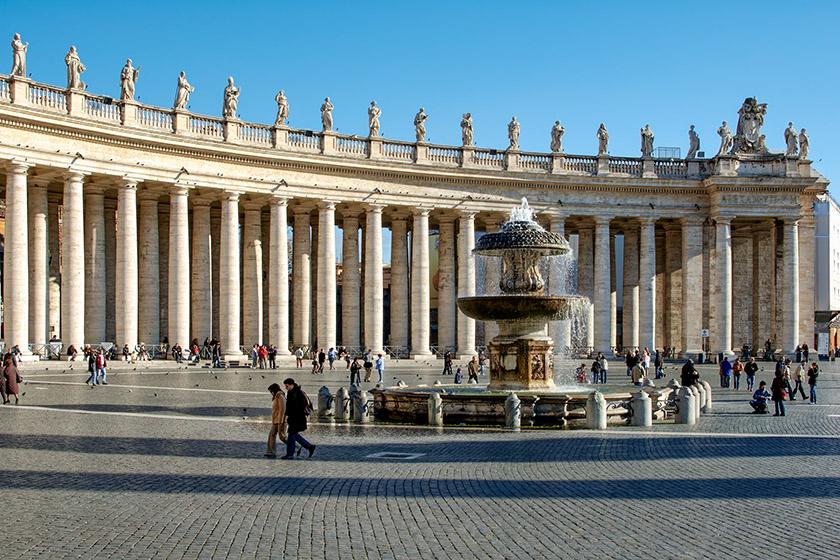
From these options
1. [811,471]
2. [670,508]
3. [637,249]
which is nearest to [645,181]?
[637,249]

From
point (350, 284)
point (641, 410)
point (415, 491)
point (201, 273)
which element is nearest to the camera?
Result: point (415, 491)

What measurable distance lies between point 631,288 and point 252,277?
26.6 meters

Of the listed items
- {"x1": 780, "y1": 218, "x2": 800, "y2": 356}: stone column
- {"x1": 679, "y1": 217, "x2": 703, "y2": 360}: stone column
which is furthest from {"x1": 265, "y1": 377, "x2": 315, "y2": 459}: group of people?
{"x1": 780, "y1": 218, "x2": 800, "y2": 356}: stone column

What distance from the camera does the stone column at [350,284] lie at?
2147 inches

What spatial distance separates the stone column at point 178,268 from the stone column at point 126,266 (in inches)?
92.9

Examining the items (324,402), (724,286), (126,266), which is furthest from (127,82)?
(724,286)

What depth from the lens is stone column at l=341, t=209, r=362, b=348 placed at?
54.5m

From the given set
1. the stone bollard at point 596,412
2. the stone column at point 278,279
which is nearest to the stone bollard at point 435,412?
the stone bollard at point 596,412

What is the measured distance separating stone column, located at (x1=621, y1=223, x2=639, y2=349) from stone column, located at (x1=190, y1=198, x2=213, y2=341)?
28893mm

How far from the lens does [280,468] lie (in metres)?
15.2

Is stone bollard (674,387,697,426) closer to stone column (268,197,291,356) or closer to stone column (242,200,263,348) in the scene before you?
stone column (268,197,291,356)

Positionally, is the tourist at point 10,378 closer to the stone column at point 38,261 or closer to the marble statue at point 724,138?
the stone column at point 38,261

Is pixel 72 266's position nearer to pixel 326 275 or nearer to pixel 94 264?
pixel 94 264

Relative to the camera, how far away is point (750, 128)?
6059 cm
